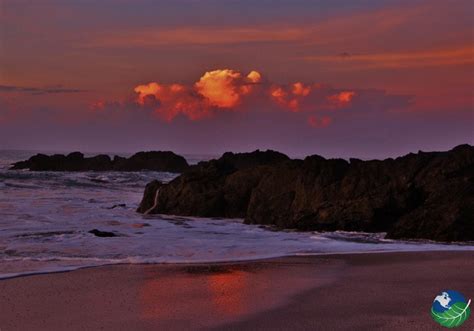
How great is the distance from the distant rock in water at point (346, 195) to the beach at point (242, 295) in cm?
407

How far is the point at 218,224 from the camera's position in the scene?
69.3 feet

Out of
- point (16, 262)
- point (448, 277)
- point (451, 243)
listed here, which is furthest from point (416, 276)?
point (16, 262)

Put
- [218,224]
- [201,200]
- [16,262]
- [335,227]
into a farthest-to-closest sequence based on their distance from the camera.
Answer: [201,200] → [218,224] → [335,227] → [16,262]

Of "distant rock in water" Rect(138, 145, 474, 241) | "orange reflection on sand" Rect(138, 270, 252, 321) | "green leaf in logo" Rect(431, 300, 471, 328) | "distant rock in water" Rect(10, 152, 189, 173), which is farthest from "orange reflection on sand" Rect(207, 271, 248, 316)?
"distant rock in water" Rect(10, 152, 189, 173)

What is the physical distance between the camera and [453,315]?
25.6 ft

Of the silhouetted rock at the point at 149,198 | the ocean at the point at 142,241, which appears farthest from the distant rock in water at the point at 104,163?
the ocean at the point at 142,241

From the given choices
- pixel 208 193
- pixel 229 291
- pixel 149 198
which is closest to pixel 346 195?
pixel 208 193

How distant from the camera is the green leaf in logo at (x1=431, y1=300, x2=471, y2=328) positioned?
747 centimetres

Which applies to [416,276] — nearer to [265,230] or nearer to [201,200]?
[265,230]

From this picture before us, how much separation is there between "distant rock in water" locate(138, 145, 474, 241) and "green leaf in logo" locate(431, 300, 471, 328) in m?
8.18

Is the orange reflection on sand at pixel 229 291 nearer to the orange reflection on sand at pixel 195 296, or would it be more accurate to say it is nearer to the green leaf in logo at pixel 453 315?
the orange reflection on sand at pixel 195 296

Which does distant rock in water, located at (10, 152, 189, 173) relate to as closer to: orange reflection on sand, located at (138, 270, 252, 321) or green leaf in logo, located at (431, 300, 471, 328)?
orange reflection on sand, located at (138, 270, 252, 321)

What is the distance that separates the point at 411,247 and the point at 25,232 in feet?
33.7

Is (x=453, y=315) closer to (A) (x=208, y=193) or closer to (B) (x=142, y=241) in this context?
(B) (x=142, y=241)
